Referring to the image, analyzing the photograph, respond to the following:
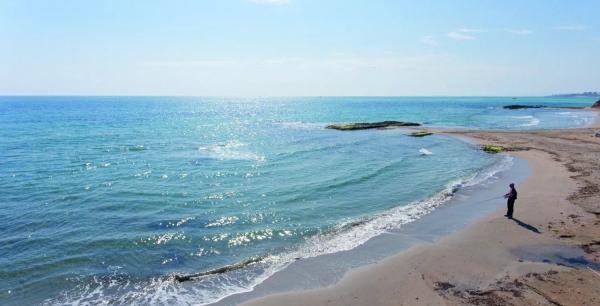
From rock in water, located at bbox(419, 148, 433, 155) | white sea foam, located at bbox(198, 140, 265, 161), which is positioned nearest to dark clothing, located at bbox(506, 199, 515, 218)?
rock in water, located at bbox(419, 148, 433, 155)

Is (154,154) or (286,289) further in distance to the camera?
(154,154)

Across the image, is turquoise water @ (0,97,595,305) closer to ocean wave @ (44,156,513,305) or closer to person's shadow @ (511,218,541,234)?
ocean wave @ (44,156,513,305)

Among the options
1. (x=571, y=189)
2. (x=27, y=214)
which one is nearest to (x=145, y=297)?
(x=27, y=214)

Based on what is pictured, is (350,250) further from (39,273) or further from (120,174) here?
(120,174)

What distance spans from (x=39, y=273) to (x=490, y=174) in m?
29.2

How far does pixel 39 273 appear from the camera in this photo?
15219mm

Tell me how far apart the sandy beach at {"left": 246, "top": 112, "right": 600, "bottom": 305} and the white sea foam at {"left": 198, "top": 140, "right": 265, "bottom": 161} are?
A: 24933 mm

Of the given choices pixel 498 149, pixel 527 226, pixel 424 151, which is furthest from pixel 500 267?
A: pixel 498 149

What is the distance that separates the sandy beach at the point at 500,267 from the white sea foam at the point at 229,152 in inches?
982

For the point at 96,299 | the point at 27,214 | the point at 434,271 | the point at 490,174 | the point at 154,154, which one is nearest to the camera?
the point at 96,299

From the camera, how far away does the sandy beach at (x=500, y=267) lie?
12.4 m

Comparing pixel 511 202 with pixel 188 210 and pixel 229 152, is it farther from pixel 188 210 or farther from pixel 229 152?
pixel 229 152

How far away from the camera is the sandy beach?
40.8 ft

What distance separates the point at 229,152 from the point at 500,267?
Result: 3506 cm
